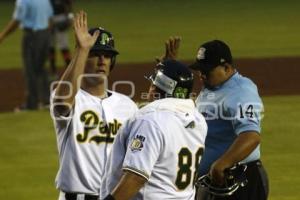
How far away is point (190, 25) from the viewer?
2461 centimetres

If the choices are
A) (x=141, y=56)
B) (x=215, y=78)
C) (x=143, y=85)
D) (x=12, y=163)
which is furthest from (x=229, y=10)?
(x=215, y=78)

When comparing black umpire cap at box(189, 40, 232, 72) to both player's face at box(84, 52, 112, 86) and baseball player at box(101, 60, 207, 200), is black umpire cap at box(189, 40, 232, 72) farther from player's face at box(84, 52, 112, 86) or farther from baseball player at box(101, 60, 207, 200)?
baseball player at box(101, 60, 207, 200)

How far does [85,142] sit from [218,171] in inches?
37.4

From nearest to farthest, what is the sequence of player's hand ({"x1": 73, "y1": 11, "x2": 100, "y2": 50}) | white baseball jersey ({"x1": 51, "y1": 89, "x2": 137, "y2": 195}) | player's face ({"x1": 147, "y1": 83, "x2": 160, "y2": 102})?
player's face ({"x1": 147, "y1": 83, "x2": 160, "y2": 102}) → player's hand ({"x1": 73, "y1": 11, "x2": 100, "y2": 50}) → white baseball jersey ({"x1": 51, "y1": 89, "x2": 137, "y2": 195})

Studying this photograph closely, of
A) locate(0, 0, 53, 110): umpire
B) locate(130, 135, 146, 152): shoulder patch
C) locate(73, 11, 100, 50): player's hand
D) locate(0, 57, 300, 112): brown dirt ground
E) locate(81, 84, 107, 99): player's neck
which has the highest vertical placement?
locate(73, 11, 100, 50): player's hand

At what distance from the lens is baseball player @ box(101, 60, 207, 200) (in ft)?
15.0

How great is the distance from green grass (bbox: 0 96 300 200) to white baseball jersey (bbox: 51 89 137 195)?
3164mm

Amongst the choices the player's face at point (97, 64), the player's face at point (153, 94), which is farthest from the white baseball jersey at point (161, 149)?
the player's face at point (97, 64)

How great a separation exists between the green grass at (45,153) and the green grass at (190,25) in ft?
20.6

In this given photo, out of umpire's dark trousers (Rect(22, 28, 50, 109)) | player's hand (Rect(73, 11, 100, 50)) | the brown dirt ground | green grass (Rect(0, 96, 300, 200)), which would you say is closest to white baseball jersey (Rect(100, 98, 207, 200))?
player's hand (Rect(73, 11, 100, 50))

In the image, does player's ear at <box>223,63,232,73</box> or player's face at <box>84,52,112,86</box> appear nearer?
player's face at <box>84,52,112,86</box>

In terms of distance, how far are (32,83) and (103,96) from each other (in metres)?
7.43

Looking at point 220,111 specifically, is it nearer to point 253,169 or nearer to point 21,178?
point 253,169

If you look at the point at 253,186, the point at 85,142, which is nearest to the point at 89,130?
the point at 85,142
